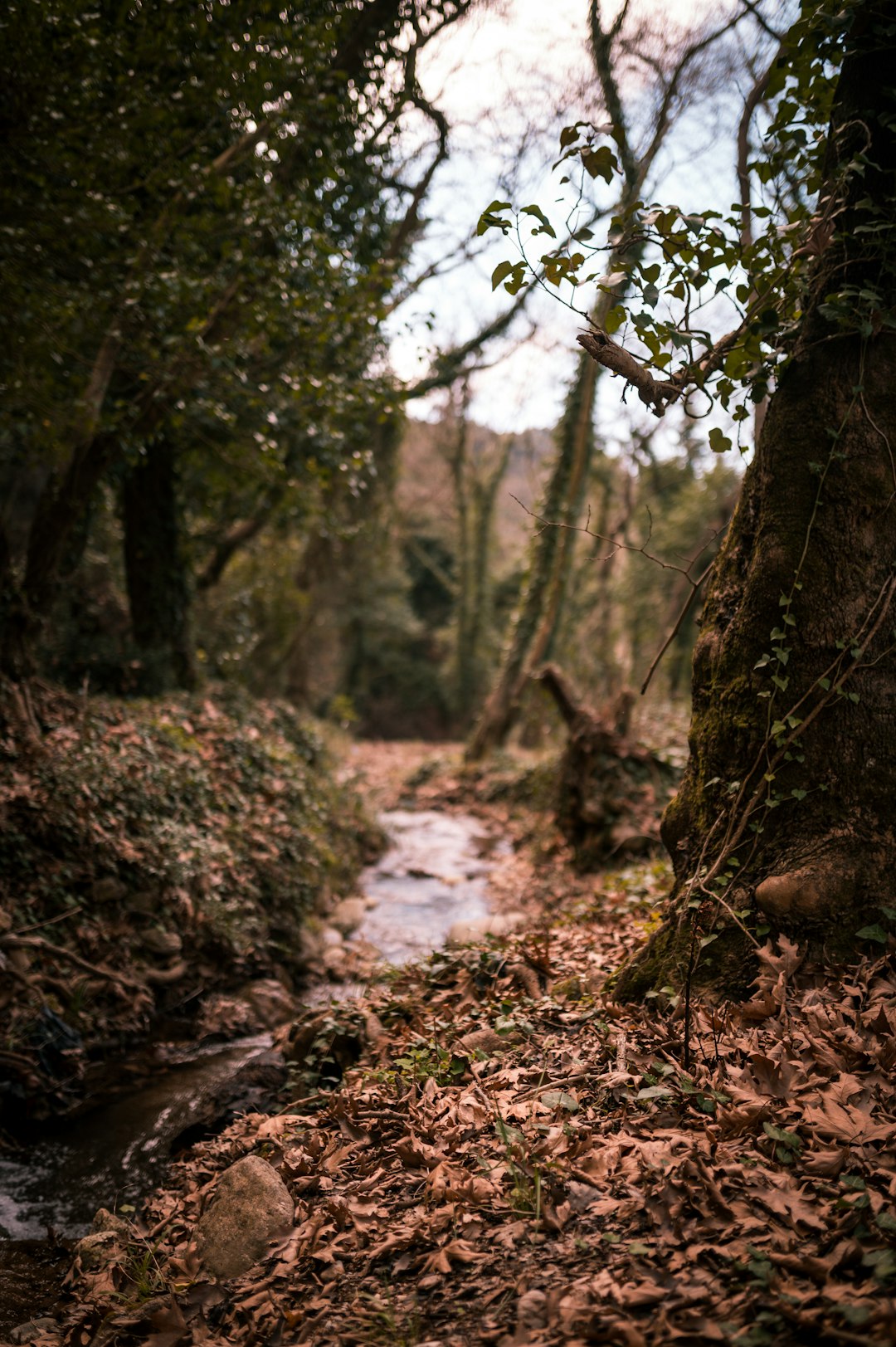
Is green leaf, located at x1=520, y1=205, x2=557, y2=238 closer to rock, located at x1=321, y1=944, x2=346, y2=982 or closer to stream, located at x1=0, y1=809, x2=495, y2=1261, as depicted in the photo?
stream, located at x1=0, y1=809, x2=495, y2=1261

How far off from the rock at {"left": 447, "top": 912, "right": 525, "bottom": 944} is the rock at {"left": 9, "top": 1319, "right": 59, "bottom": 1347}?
2794 millimetres

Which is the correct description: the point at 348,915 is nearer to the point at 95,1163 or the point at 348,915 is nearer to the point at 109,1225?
the point at 95,1163

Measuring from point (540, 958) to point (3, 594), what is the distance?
19.1ft

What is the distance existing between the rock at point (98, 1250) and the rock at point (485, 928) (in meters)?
2.44

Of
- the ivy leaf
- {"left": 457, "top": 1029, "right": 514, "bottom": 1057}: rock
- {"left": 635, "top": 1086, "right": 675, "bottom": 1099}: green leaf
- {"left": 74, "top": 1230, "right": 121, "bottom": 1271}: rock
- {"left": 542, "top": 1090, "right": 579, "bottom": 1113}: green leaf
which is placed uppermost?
the ivy leaf

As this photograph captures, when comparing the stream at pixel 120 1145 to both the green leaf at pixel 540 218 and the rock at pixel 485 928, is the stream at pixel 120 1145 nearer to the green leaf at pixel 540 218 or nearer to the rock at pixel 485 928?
the rock at pixel 485 928

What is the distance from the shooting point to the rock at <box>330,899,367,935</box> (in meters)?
8.09

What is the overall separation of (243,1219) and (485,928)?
12.1 ft

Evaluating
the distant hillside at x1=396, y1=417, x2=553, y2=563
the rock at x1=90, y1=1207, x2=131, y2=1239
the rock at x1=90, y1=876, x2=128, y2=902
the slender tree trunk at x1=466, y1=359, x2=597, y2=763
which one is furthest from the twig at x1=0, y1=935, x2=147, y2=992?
the distant hillside at x1=396, y1=417, x2=553, y2=563

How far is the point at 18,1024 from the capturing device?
4816mm

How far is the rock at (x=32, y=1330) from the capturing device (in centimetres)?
280

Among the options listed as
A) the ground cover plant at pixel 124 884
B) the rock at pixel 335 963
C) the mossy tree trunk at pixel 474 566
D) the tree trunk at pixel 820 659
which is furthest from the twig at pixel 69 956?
Result: the mossy tree trunk at pixel 474 566

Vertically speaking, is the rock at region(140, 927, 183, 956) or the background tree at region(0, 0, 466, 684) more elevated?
the background tree at region(0, 0, 466, 684)

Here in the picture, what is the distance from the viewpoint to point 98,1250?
3.29 m
